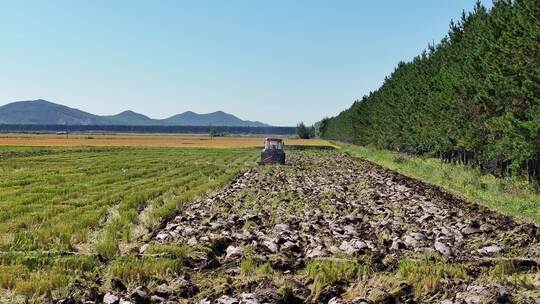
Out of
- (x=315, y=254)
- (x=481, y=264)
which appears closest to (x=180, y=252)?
(x=315, y=254)

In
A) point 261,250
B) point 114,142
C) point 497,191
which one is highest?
point 261,250

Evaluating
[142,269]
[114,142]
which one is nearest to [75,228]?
[142,269]

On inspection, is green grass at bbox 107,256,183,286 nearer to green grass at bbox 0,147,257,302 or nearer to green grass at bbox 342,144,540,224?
green grass at bbox 0,147,257,302

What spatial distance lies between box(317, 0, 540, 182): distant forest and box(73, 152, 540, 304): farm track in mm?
5371

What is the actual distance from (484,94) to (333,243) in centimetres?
2035

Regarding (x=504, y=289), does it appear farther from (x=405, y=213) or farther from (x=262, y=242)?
(x=405, y=213)

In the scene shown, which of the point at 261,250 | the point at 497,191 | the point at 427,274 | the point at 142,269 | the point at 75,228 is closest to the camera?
the point at 427,274

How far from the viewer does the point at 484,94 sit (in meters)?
29.7

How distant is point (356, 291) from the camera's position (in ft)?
28.5

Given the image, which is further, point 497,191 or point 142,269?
point 497,191

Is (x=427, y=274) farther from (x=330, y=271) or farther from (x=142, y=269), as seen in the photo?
(x=142, y=269)

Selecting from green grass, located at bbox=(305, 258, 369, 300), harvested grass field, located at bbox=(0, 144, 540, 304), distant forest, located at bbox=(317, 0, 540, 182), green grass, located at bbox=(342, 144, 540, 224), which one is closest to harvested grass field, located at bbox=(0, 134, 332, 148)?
distant forest, located at bbox=(317, 0, 540, 182)

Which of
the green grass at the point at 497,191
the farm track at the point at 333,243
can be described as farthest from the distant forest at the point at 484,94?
the farm track at the point at 333,243

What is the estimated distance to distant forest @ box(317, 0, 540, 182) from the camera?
23.7 metres
